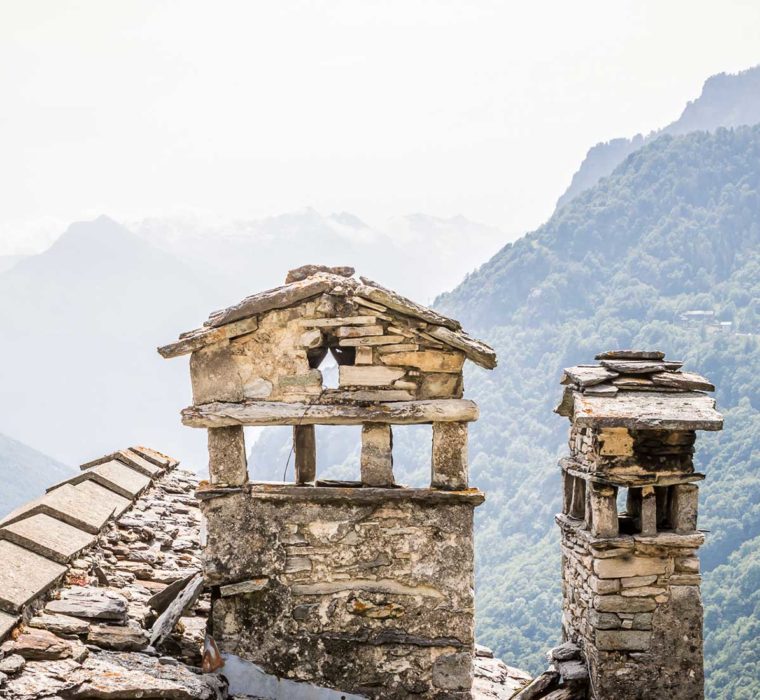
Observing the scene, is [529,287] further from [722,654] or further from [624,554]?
[624,554]

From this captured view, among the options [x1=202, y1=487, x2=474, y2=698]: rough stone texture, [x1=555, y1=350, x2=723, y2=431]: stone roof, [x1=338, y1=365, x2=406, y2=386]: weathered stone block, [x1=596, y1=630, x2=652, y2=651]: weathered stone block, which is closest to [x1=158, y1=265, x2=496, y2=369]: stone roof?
[x1=338, y1=365, x2=406, y2=386]: weathered stone block

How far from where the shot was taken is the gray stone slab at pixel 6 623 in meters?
5.71

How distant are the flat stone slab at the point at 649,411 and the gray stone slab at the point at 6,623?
182 inches

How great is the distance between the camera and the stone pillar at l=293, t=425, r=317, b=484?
8625 millimetres

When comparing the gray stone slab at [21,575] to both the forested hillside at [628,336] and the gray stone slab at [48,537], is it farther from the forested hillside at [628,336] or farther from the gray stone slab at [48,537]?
the forested hillside at [628,336]

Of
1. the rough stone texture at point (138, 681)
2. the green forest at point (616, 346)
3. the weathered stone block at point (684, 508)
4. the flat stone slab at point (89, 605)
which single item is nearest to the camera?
the rough stone texture at point (138, 681)

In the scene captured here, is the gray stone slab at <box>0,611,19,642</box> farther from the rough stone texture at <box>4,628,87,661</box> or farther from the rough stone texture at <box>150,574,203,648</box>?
the rough stone texture at <box>150,574,203,648</box>

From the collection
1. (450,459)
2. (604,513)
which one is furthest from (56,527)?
(604,513)

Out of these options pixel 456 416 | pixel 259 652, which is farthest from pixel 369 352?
pixel 259 652

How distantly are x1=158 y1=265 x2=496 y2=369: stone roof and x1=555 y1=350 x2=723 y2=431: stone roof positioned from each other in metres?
1.42

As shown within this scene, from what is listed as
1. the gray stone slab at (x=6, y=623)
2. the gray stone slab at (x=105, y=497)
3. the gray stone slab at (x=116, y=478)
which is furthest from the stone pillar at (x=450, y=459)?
the gray stone slab at (x=116, y=478)

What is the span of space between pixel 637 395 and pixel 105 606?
15.5ft

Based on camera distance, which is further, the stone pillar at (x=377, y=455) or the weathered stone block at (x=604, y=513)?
the weathered stone block at (x=604, y=513)

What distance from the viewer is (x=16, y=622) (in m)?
5.97
